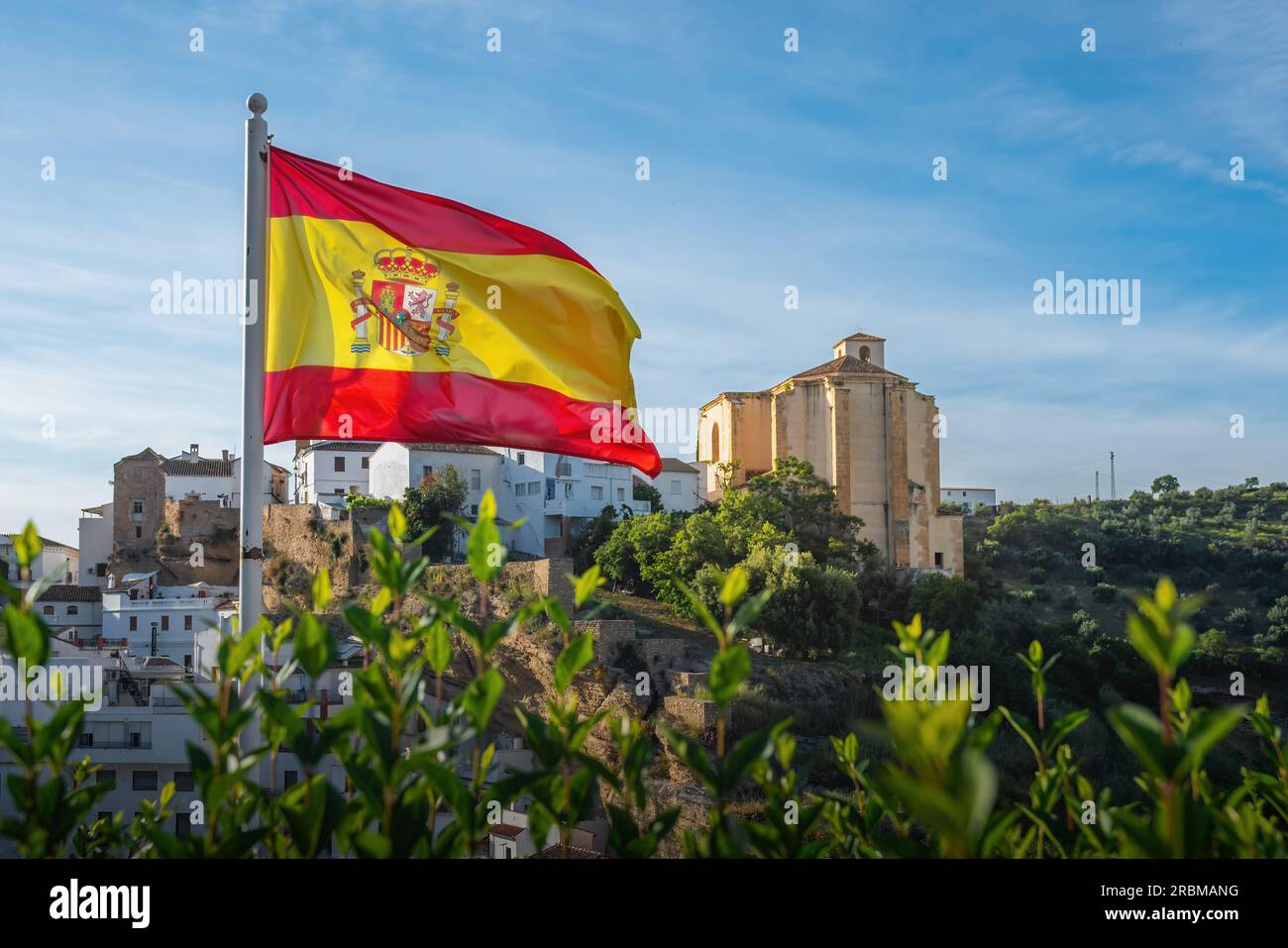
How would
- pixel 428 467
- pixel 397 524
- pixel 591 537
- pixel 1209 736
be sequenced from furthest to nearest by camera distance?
1. pixel 428 467
2. pixel 591 537
3. pixel 397 524
4. pixel 1209 736

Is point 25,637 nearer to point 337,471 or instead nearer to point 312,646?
point 312,646

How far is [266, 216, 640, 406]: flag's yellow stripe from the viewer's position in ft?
17.2

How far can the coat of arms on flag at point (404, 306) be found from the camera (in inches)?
208

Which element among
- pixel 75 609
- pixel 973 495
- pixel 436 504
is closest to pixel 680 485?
pixel 436 504

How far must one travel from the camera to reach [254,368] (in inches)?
182

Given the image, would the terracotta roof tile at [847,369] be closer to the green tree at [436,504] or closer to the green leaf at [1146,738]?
the green tree at [436,504]

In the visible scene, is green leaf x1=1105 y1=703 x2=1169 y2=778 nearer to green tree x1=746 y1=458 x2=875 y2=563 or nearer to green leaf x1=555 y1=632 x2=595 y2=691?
green leaf x1=555 y1=632 x2=595 y2=691

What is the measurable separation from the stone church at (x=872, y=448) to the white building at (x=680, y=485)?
6093 millimetres

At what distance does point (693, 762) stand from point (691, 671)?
21738mm

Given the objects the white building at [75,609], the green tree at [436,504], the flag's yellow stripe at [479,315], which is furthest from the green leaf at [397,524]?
the white building at [75,609]

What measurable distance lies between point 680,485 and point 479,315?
40354 millimetres

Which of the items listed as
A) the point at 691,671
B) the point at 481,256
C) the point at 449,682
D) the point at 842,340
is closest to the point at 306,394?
the point at 481,256
